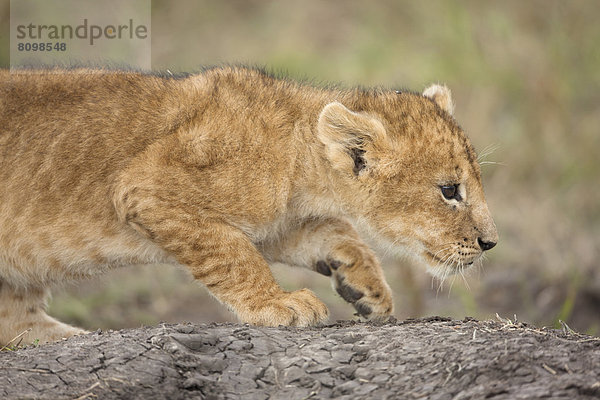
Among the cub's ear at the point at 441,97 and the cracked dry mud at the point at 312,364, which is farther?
the cub's ear at the point at 441,97

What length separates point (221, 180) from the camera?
5.98m

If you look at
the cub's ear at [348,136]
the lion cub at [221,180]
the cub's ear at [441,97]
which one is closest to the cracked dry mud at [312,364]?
the lion cub at [221,180]

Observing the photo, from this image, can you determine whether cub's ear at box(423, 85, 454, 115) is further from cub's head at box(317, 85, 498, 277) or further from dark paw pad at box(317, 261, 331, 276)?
dark paw pad at box(317, 261, 331, 276)

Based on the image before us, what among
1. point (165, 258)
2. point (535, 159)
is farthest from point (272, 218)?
point (535, 159)

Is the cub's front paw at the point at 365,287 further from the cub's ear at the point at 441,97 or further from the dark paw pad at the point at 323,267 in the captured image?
the cub's ear at the point at 441,97

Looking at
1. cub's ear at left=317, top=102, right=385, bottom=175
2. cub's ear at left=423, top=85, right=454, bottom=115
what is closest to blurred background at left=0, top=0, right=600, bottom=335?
cub's ear at left=423, top=85, right=454, bottom=115

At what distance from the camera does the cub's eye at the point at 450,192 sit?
6.17 m

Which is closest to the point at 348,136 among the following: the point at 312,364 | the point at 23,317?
the point at 312,364

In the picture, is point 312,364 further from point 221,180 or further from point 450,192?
point 450,192

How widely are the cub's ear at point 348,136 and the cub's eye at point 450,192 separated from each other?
55 cm

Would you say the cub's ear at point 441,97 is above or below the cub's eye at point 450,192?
above

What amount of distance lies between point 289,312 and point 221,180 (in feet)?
3.44

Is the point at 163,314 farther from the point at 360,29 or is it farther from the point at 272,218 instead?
the point at 360,29

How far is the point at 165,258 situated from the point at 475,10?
30.0 ft
